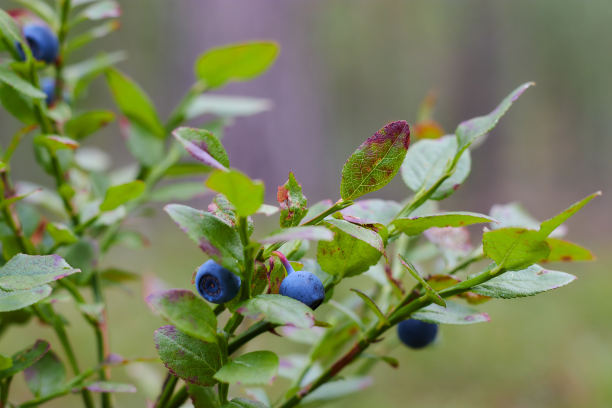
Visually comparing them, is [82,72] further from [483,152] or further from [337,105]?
[337,105]

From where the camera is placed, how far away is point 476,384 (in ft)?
9.29

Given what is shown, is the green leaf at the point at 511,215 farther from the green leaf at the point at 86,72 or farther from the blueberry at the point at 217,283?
the green leaf at the point at 86,72

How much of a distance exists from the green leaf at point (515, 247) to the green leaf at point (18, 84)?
36 centimetres

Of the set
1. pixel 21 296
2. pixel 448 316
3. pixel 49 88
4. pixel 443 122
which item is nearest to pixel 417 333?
pixel 448 316

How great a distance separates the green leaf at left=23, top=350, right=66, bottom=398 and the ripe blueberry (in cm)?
27

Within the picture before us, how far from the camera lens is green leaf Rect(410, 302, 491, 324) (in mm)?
409

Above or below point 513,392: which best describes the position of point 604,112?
below

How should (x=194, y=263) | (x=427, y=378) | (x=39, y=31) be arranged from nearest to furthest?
(x=39, y=31) < (x=427, y=378) < (x=194, y=263)

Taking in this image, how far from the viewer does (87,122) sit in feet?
2.02

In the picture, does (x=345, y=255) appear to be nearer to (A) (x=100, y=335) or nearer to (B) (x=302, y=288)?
(B) (x=302, y=288)

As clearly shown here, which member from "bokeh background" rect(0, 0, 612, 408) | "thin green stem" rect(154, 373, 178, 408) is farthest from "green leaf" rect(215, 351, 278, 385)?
"bokeh background" rect(0, 0, 612, 408)

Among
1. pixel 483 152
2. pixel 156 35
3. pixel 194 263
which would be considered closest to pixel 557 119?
pixel 483 152

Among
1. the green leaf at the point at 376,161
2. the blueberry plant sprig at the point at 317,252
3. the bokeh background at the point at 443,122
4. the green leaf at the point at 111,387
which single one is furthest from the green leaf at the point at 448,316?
the bokeh background at the point at 443,122

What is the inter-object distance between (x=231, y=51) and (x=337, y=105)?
15.0m
